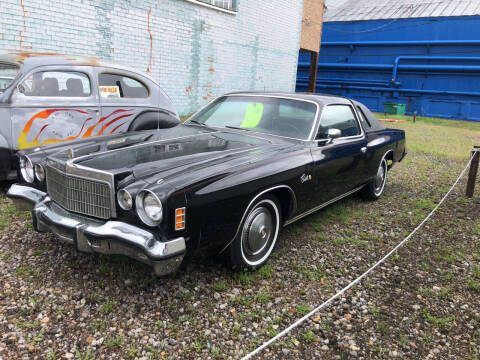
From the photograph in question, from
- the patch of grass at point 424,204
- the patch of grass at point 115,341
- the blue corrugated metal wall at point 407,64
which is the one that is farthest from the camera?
the blue corrugated metal wall at point 407,64

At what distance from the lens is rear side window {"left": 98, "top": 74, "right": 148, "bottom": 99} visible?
547cm

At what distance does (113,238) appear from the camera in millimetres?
2355

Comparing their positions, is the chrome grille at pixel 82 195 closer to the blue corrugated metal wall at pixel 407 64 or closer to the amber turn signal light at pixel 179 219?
the amber turn signal light at pixel 179 219

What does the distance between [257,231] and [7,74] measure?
3981mm

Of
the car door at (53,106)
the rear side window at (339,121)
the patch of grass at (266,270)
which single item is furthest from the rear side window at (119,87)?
the patch of grass at (266,270)

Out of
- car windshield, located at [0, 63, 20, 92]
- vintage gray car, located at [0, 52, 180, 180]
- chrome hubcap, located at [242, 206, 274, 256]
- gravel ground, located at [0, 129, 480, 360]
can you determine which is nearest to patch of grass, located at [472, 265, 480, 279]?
gravel ground, located at [0, 129, 480, 360]

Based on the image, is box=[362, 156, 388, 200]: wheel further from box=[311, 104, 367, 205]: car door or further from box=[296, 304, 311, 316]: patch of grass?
box=[296, 304, 311, 316]: patch of grass

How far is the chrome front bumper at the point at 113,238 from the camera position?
2285mm

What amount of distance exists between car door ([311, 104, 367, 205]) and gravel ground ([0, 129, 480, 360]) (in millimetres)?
580

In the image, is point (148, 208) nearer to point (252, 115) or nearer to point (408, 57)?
point (252, 115)

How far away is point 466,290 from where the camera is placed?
10.1ft

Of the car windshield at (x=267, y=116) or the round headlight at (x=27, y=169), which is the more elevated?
the car windshield at (x=267, y=116)

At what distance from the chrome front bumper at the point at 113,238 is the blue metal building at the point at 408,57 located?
72.7 feet

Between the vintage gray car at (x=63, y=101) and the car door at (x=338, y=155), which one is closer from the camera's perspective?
the car door at (x=338, y=155)
